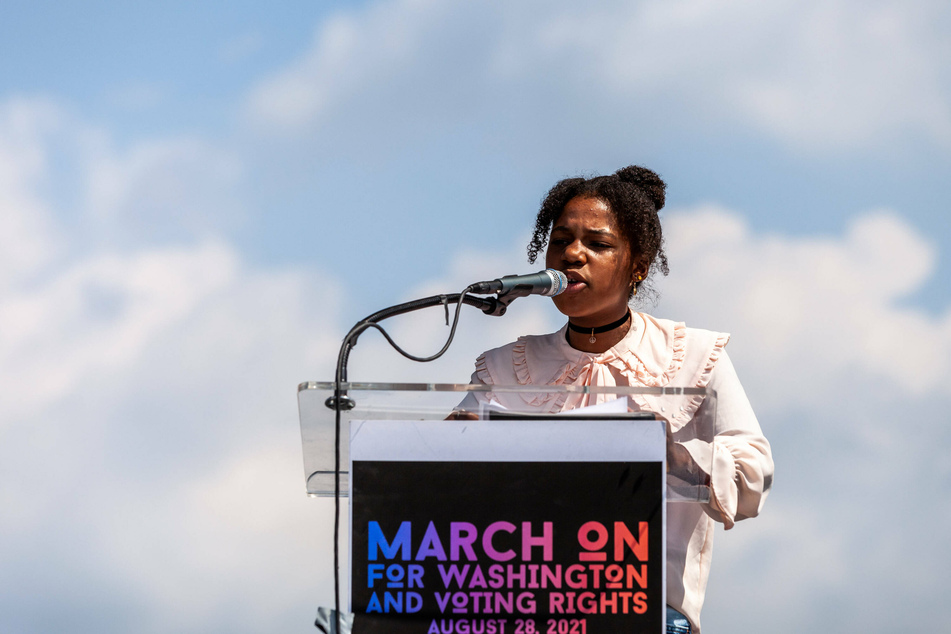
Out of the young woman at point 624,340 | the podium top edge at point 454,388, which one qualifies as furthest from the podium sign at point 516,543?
the young woman at point 624,340

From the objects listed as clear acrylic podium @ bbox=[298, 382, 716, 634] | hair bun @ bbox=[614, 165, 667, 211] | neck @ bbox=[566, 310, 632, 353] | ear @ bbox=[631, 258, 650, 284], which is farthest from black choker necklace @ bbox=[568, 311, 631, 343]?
clear acrylic podium @ bbox=[298, 382, 716, 634]

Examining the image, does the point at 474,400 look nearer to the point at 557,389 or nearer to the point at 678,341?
the point at 557,389

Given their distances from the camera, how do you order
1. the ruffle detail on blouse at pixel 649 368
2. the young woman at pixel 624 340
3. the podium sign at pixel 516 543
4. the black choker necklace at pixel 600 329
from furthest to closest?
the black choker necklace at pixel 600 329
the ruffle detail on blouse at pixel 649 368
the young woman at pixel 624 340
the podium sign at pixel 516 543

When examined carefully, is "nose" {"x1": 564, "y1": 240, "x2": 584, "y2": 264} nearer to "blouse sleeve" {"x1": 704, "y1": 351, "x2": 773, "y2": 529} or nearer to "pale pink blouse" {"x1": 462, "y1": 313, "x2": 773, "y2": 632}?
"pale pink blouse" {"x1": 462, "y1": 313, "x2": 773, "y2": 632}

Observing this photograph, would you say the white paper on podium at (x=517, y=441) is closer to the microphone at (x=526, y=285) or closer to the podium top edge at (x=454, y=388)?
the podium top edge at (x=454, y=388)

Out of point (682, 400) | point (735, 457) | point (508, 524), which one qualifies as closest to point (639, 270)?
point (735, 457)

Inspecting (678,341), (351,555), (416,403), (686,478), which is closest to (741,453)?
(686,478)

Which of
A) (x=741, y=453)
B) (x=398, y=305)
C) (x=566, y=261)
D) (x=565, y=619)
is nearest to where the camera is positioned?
(x=565, y=619)

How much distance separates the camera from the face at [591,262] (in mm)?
2682

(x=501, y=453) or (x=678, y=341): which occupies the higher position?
(x=678, y=341)

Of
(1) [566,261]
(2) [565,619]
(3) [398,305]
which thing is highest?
(1) [566,261]

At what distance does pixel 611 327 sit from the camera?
9.20 feet

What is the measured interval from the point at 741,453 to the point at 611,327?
73cm

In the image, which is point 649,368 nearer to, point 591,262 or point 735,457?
point 591,262
